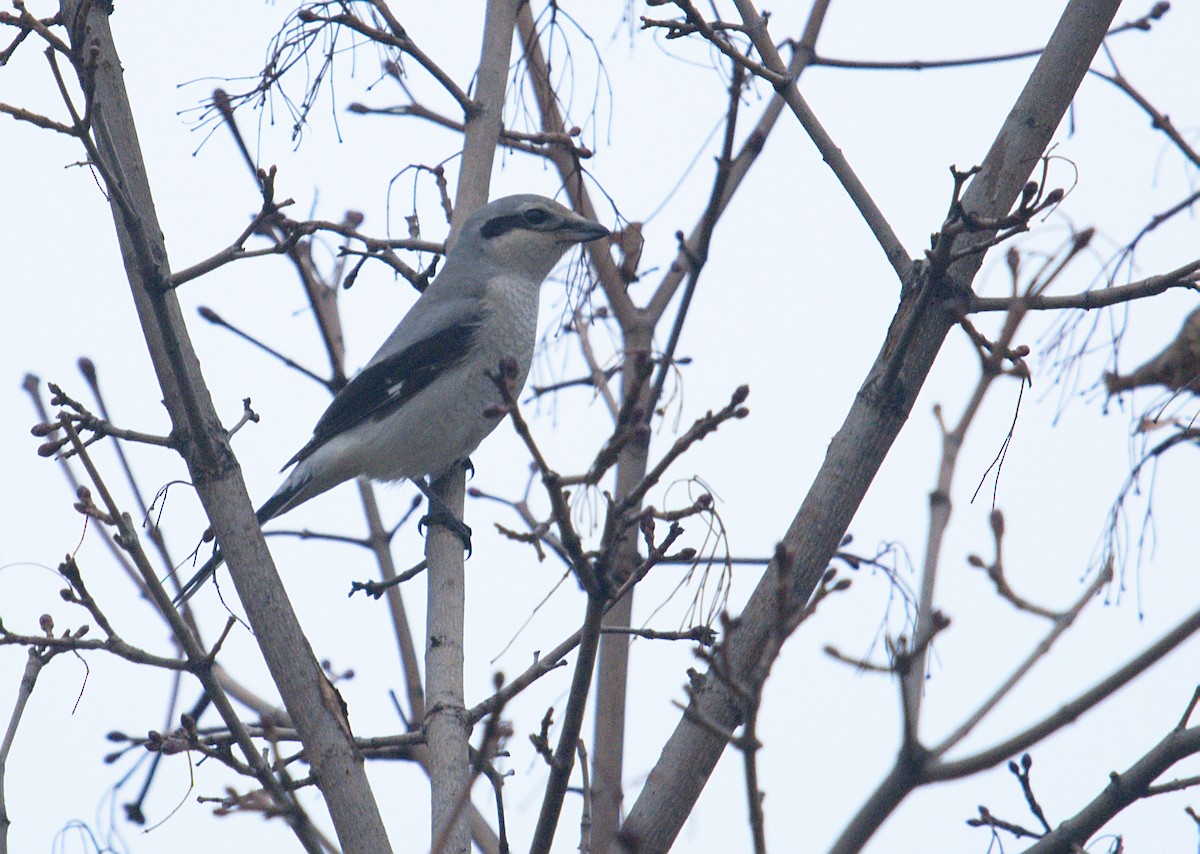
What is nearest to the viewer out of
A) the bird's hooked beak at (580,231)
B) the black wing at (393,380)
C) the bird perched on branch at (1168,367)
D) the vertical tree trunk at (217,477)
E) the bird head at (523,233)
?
the vertical tree trunk at (217,477)

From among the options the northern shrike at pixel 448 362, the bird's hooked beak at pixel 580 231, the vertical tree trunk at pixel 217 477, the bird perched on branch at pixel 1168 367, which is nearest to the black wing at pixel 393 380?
the northern shrike at pixel 448 362

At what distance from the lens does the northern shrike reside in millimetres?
4707

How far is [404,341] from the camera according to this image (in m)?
4.99

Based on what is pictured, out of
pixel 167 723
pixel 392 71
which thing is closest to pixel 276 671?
pixel 167 723

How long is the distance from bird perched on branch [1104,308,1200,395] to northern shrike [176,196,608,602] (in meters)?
1.89

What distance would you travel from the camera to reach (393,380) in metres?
4.93

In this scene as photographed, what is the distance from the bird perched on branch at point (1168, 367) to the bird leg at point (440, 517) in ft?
6.60

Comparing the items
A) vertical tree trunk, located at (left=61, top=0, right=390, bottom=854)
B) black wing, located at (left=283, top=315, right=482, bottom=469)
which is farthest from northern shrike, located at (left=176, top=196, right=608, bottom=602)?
vertical tree trunk, located at (left=61, top=0, right=390, bottom=854)

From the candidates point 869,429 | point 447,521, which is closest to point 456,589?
point 447,521

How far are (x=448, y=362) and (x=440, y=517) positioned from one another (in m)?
1.15

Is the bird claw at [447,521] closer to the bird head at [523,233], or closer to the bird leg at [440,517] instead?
the bird leg at [440,517]

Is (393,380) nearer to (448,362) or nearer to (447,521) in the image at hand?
(448,362)

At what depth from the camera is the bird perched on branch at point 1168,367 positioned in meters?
3.64

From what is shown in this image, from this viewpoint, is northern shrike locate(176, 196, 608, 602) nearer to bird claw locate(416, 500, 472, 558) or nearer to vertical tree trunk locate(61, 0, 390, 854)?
bird claw locate(416, 500, 472, 558)
